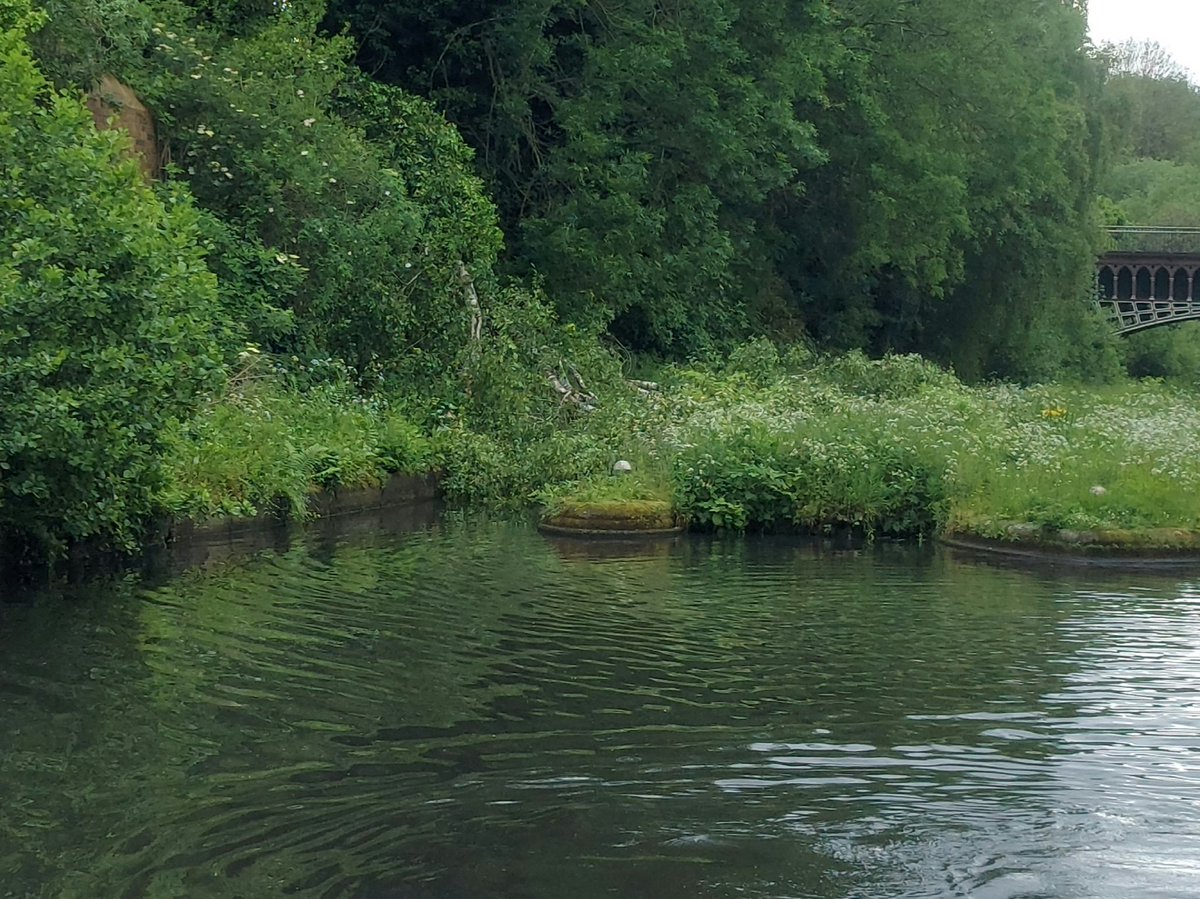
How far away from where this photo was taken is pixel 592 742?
707 centimetres

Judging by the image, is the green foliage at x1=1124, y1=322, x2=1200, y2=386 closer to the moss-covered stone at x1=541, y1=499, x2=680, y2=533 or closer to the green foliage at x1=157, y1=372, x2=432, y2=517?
the green foliage at x1=157, y1=372, x2=432, y2=517

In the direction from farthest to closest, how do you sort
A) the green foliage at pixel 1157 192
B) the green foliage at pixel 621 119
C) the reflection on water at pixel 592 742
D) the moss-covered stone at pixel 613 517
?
1. the green foliage at pixel 1157 192
2. the green foliage at pixel 621 119
3. the moss-covered stone at pixel 613 517
4. the reflection on water at pixel 592 742

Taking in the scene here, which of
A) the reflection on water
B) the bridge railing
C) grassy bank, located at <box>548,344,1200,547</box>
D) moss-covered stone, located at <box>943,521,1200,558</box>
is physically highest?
the bridge railing

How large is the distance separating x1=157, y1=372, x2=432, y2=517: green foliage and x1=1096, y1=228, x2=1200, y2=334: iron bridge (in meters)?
49.1

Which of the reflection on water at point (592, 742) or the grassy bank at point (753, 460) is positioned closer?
the reflection on water at point (592, 742)

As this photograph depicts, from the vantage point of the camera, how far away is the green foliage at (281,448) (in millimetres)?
14453

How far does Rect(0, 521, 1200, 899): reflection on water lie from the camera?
17.7 feet

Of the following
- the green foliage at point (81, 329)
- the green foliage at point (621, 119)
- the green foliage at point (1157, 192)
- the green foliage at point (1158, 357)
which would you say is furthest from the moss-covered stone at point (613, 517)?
the green foliage at point (1157, 192)

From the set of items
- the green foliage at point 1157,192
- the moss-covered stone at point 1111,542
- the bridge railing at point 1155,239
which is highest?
the green foliage at point 1157,192

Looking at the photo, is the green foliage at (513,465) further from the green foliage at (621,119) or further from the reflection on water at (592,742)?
the green foliage at (621,119)

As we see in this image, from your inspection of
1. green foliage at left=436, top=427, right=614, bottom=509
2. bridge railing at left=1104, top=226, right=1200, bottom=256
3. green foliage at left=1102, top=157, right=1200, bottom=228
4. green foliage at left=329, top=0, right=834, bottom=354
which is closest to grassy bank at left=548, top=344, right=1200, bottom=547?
green foliage at left=436, top=427, right=614, bottom=509

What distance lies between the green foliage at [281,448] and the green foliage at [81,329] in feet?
2.83

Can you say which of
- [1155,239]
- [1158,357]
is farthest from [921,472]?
[1155,239]

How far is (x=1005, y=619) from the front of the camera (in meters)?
10.8
